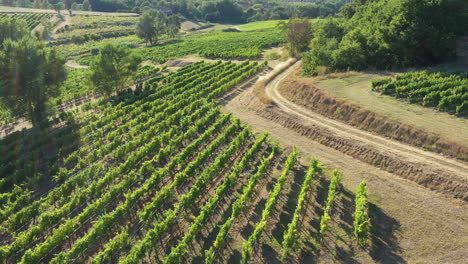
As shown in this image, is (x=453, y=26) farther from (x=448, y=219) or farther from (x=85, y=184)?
(x=85, y=184)

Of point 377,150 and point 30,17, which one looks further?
point 30,17

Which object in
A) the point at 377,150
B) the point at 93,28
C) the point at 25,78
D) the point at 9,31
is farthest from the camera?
the point at 93,28

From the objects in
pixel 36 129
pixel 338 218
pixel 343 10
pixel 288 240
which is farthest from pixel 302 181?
pixel 343 10

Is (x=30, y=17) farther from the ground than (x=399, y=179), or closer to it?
farther from the ground

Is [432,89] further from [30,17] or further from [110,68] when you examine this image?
[30,17]

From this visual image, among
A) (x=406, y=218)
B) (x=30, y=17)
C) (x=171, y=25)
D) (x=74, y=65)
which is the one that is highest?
(x=30, y=17)

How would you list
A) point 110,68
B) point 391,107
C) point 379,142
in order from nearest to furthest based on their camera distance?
point 379,142, point 391,107, point 110,68

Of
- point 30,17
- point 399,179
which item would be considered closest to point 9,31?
point 399,179

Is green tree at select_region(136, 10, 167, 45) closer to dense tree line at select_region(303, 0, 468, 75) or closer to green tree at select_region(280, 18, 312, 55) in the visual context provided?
green tree at select_region(280, 18, 312, 55)
